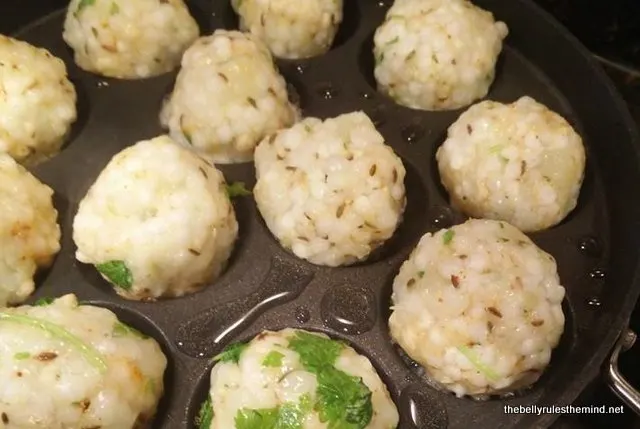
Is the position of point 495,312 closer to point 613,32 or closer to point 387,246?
point 387,246

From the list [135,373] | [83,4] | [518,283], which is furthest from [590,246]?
[83,4]

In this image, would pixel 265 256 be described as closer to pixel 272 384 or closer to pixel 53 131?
pixel 272 384

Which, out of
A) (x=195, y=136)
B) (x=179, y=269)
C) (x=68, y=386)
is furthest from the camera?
(x=195, y=136)

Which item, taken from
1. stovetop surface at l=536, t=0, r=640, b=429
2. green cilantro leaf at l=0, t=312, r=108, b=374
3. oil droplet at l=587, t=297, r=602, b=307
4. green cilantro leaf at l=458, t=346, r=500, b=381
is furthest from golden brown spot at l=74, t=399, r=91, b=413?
stovetop surface at l=536, t=0, r=640, b=429

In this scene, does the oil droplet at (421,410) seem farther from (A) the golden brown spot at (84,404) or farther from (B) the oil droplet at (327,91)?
(B) the oil droplet at (327,91)

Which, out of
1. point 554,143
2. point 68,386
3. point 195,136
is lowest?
point 68,386

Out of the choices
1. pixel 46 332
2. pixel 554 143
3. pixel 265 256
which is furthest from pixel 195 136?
pixel 554 143
